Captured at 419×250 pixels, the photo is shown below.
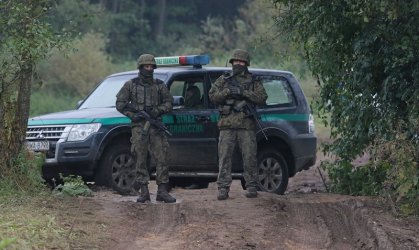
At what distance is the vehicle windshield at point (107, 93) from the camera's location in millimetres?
13664

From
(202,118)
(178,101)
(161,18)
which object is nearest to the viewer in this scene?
(178,101)

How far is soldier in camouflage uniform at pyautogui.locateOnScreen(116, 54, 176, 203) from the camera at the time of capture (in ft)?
38.8

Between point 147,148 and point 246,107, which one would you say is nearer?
point 147,148

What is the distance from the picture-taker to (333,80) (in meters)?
13.1

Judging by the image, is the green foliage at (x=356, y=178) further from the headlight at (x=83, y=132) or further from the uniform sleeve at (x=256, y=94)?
the headlight at (x=83, y=132)

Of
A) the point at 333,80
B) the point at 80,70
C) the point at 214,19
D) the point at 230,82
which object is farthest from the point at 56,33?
the point at 214,19

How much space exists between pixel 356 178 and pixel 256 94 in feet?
7.02

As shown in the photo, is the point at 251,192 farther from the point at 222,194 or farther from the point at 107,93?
the point at 107,93

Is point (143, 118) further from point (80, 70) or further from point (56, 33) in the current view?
point (80, 70)

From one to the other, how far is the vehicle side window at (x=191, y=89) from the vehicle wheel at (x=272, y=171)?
3.85ft

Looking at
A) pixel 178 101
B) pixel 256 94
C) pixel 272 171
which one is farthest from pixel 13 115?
pixel 272 171

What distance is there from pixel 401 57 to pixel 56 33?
4185 millimetres

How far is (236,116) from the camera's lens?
480 inches

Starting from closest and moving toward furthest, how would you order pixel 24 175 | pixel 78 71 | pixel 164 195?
1. pixel 24 175
2. pixel 164 195
3. pixel 78 71
